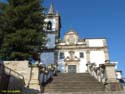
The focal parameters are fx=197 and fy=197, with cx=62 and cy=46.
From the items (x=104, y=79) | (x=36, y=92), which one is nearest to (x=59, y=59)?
(x=104, y=79)

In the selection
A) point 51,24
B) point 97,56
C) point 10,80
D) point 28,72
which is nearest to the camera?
point 10,80

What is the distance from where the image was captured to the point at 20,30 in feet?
48.9

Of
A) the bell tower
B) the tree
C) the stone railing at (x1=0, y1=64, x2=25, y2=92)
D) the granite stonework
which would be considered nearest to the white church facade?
the bell tower

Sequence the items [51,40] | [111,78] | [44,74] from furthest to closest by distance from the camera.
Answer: [51,40]
[44,74]
[111,78]

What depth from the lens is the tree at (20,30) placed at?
48.0 ft

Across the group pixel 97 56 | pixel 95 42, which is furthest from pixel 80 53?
pixel 95 42

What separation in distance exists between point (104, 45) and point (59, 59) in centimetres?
849

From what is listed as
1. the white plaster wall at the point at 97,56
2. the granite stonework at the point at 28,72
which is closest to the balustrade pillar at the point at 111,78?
the granite stonework at the point at 28,72

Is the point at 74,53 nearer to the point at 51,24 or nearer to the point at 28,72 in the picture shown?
the point at 51,24

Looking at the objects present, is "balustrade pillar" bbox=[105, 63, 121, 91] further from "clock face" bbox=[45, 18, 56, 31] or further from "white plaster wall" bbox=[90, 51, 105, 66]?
"clock face" bbox=[45, 18, 56, 31]

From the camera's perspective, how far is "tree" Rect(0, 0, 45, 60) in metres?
14.6

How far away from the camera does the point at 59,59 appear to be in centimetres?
3516

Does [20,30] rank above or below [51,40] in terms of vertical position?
below

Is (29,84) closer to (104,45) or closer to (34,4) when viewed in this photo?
(34,4)
